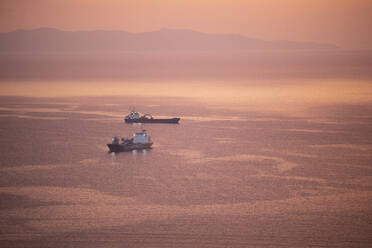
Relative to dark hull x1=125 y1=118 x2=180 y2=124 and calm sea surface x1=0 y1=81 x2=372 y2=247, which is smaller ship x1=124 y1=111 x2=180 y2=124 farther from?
calm sea surface x1=0 y1=81 x2=372 y2=247

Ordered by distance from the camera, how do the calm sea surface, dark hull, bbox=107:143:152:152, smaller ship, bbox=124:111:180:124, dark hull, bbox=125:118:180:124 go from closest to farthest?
the calm sea surface, dark hull, bbox=107:143:152:152, dark hull, bbox=125:118:180:124, smaller ship, bbox=124:111:180:124

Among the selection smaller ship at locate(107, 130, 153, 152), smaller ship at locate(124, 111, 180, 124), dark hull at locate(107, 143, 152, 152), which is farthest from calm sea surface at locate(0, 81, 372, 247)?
smaller ship at locate(124, 111, 180, 124)

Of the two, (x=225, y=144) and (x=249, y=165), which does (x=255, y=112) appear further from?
(x=249, y=165)

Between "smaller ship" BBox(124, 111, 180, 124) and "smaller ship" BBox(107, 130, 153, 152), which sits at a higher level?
"smaller ship" BBox(124, 111, 180, 124)

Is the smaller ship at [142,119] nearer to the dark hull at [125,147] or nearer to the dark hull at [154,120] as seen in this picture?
the dark hull at [154,120]

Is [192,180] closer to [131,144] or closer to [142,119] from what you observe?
[131,144]

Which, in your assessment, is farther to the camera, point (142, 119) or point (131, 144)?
point (142, 119)

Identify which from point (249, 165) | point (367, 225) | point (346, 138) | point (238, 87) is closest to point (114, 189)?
point (249, 165)

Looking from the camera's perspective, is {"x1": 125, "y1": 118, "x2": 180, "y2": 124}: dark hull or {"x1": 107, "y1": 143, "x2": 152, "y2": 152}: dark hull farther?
{"x1": 125, "y1": 118, "x2": 180, "y2": 124}: dark hull

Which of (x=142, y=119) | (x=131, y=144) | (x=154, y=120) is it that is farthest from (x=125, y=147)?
(x=154, y=120)
